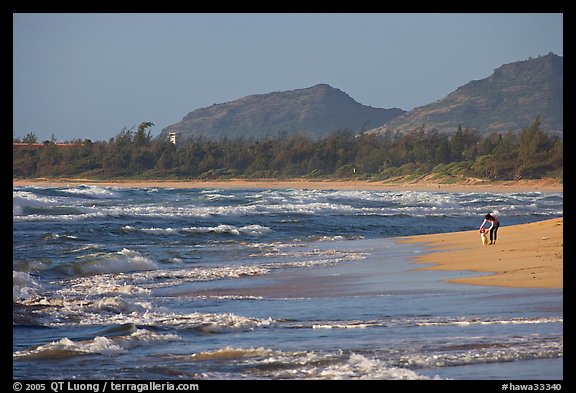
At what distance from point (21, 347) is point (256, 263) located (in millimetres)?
8635

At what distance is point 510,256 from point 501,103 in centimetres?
16388

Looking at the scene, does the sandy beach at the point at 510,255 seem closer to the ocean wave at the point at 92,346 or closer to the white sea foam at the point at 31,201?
the ocean wave at the point at 92,346

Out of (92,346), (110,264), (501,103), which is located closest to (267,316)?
(92,346)

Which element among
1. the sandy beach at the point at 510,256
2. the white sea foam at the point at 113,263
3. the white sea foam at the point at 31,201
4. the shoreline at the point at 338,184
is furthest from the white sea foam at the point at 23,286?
the shoreline at the point at 338,184

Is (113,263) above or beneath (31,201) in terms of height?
beneath

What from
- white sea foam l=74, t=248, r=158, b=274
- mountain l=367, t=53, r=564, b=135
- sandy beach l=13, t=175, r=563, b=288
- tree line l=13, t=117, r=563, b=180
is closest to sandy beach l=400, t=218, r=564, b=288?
sandy beach l=13, t=175, r=563, b=288

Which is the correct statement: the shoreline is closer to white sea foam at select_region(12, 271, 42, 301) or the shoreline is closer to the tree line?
the tree line

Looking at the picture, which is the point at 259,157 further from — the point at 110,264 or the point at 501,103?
the point at 501,103

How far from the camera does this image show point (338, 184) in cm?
7344

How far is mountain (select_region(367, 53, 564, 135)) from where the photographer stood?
6580 inches

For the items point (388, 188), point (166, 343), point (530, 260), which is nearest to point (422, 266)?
point (530, 260)

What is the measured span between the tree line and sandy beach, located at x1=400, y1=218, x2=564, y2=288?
53.7 m
